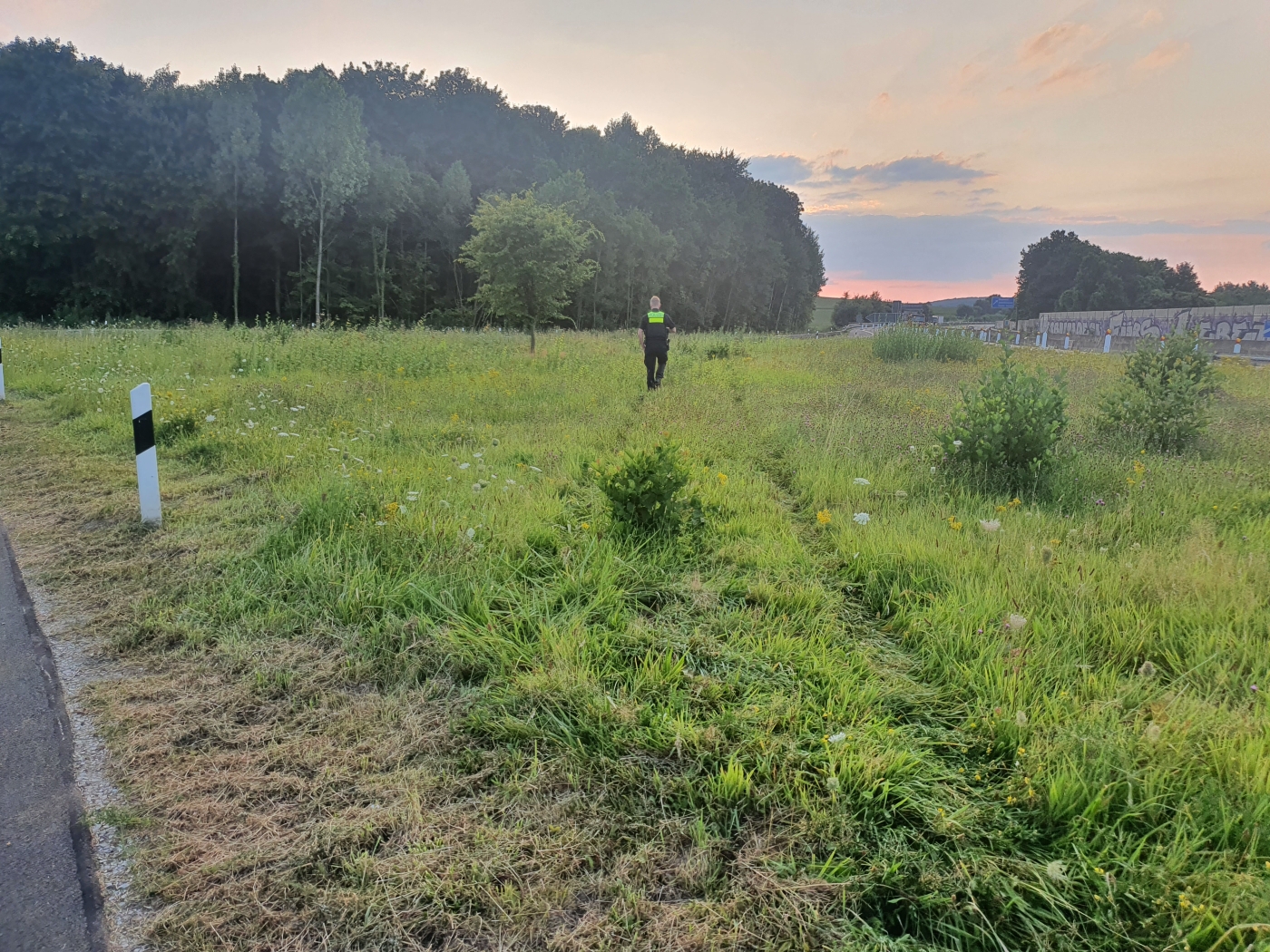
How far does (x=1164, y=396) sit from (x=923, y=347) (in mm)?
12529

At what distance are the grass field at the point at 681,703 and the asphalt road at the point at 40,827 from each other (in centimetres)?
17

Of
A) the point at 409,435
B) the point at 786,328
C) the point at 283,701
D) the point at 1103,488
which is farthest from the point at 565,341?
the point at 786,328

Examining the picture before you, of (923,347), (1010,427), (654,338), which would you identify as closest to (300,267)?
(654,338)

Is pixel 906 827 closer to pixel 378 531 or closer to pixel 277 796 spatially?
pixel 277 796

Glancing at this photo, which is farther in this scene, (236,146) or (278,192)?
(278,192)

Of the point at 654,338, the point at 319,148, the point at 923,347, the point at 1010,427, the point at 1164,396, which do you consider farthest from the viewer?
the point at 319,148

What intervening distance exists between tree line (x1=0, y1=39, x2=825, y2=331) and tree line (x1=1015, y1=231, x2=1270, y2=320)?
53.7 m

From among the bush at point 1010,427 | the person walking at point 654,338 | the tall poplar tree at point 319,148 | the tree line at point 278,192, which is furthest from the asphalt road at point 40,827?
the tall poplar tree at point 319,148

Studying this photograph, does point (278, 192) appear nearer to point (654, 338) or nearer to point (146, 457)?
point (654, 338)

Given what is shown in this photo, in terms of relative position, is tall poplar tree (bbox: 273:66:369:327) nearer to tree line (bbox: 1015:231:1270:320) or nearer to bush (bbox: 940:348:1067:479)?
bush (bbox: 940:348:1067:479)

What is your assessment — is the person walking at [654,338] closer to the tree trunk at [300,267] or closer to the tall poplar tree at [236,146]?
the tall poplar tree at [236,146]

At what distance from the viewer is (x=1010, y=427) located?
20.0 feet

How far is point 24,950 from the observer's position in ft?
5.97

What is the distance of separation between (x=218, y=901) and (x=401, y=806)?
0.56 m
